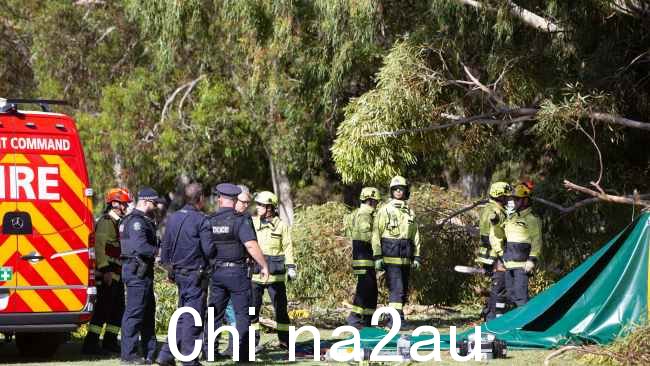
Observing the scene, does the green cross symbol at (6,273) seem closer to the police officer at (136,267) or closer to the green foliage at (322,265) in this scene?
the police officer at (136,267)

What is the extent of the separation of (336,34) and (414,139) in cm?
243

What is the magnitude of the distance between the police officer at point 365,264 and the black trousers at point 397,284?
38 centimetres

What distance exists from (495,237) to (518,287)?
0.82m

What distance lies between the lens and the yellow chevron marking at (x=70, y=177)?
1240cm

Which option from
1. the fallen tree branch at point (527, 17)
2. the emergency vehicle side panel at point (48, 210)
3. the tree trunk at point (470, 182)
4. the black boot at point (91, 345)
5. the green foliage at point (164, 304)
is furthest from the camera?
the tree trunk at point (470, 182)

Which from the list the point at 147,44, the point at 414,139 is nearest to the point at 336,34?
the point at 414,139

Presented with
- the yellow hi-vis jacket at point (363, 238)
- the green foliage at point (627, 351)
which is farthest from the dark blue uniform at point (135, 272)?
the green foliage at point (627, 351)

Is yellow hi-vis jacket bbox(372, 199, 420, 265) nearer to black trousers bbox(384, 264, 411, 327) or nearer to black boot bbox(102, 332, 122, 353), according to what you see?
black trousers bbox(384, 264, 411, 327)

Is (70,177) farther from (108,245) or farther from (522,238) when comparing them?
(522,238)

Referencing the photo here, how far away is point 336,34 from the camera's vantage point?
18.5m

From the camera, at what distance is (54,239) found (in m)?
12.4

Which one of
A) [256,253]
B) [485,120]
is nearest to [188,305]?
[256,253]

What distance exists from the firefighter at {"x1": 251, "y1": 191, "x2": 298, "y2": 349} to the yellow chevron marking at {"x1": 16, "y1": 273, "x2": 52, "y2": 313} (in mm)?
2290

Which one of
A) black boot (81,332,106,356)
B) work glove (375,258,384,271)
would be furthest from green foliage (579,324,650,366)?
black boot (81,332,106,356)
